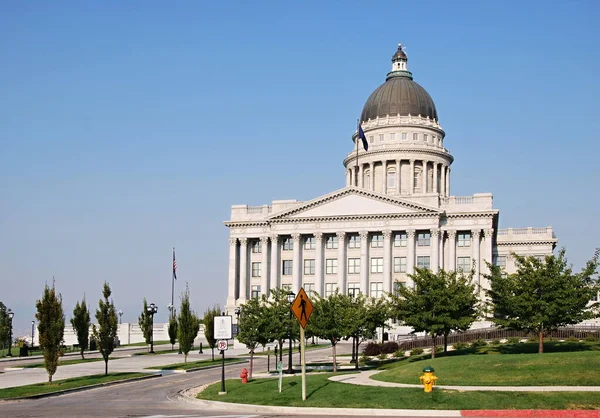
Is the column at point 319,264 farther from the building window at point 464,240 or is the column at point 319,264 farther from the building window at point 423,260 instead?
the building window at point 464,240

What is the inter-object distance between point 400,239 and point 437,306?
Answer: 53579 mm

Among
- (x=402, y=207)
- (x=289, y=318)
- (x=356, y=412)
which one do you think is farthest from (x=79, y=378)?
(x=402, y=207)

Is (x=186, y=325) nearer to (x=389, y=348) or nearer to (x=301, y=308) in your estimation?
(x=389, y=348)

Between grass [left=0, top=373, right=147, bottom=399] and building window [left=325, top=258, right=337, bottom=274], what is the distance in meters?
56.3

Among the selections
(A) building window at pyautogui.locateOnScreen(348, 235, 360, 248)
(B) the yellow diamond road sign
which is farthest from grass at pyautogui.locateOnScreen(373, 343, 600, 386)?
(A) building window at pyautogui.locateOnScreen(348, 235, 360, 248)

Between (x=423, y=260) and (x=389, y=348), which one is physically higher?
(x=423, y=260)

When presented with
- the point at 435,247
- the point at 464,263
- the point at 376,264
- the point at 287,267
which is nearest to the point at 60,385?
the point at 435,247

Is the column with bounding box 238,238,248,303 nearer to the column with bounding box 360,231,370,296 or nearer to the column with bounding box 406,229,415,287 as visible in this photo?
the column with bounding box 360,231,370,296

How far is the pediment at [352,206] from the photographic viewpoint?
103 m

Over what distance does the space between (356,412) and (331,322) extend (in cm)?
2041

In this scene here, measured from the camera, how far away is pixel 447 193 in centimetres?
12762

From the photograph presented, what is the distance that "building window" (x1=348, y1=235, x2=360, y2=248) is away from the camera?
10680cm

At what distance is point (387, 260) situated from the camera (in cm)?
10288

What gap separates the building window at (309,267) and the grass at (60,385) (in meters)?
56.8
